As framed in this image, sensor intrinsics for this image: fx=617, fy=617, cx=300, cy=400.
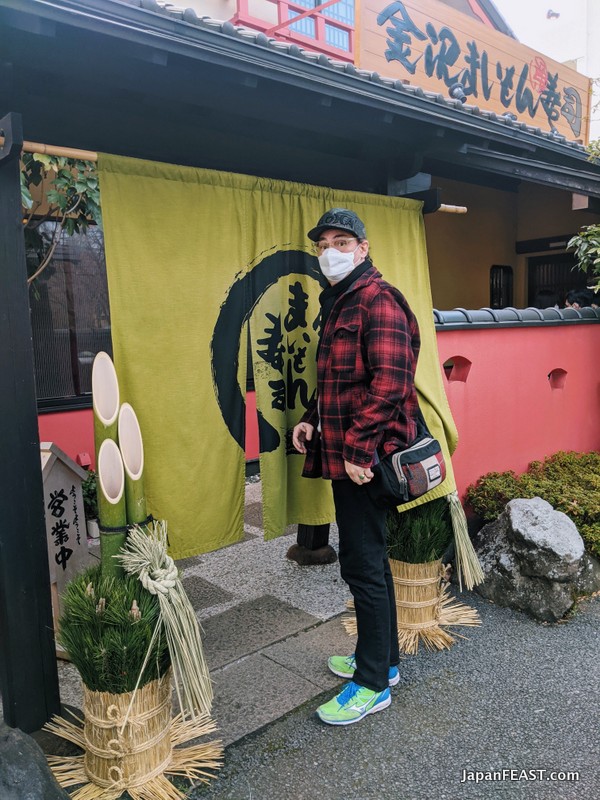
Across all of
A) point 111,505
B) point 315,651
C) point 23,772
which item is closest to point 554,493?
point 315,651

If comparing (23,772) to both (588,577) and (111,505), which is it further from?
(588,577)

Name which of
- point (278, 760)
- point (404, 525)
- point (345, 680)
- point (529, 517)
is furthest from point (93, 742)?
point (529, 517)

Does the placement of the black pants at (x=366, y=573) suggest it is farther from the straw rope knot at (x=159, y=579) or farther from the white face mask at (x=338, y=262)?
the white face mask at (x=338, y=262)

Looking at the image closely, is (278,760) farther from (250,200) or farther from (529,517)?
(250,200)

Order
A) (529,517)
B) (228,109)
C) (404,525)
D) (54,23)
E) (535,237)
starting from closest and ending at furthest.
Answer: (54,23) → (228,109) → (404,525) → (529,517) → (535,237)

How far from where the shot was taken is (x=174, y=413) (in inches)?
144

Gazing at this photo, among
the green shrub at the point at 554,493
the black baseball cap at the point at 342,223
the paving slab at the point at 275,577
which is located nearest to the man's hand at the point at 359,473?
the black baseball cap at the point at 342,223

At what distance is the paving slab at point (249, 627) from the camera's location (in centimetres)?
414

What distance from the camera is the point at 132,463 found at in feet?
10.0

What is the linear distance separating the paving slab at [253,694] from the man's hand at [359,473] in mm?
1430

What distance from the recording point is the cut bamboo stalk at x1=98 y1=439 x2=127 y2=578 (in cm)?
295

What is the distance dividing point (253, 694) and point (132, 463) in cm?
164

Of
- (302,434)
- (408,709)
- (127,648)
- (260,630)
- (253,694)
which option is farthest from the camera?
(260,630)

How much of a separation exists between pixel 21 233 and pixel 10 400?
0.81 meters
